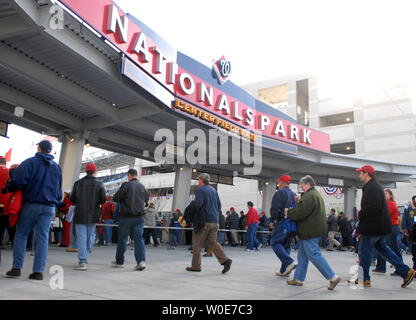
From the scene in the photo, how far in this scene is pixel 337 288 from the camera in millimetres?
5293

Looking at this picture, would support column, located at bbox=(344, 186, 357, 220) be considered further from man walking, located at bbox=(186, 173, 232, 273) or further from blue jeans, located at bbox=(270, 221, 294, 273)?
man walking, located at bbox=(186, 173, 232, 273)

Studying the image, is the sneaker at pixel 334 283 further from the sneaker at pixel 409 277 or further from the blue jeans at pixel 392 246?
the blue jeans at pixel 392 246

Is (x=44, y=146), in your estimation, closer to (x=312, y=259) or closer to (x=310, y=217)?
(x=310, y=217)

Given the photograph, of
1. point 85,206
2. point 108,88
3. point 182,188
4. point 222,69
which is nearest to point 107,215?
point 182,188

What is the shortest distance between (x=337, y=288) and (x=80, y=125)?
33.8 feet

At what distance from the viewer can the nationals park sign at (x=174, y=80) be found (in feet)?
26.6

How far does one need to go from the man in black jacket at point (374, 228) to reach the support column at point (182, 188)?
12.7 m

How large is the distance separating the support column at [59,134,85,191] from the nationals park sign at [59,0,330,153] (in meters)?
4.05

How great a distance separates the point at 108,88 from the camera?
10.2 m

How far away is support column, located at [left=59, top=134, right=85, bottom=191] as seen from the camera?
1256 cm

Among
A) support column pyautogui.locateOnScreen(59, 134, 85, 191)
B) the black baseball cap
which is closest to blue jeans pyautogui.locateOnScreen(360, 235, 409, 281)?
the black baseball cap

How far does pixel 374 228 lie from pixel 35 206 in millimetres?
5077

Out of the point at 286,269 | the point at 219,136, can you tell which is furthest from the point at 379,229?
the point at 219,136

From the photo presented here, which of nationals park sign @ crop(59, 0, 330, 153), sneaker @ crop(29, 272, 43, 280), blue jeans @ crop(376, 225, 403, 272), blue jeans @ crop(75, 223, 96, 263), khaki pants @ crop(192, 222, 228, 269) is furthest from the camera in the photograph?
nationals park sign @ crop(59, 0, 330, 153)
